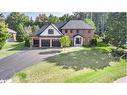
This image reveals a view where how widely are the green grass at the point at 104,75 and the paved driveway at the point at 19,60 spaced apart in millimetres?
454

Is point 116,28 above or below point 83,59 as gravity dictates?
above

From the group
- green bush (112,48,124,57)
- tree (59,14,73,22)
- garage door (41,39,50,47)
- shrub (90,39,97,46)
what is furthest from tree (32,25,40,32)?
green bush (112,48,124,57)

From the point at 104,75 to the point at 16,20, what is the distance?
1.30 metres

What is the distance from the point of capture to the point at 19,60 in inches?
233

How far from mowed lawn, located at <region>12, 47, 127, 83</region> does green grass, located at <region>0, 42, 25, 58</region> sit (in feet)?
0.96

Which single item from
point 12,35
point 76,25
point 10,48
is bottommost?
point 10,48

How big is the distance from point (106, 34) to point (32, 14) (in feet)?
3.21

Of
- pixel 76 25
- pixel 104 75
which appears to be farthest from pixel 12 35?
pixel 104 75

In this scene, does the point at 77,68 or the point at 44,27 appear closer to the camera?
the point at 77,68

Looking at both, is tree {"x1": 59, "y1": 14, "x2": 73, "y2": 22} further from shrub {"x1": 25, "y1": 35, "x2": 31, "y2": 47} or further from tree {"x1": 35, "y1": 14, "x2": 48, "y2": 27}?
shrub {"x1": 25, "y1": 35, "x2": 31, "y2": 47}

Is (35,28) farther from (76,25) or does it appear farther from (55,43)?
(76,25)
